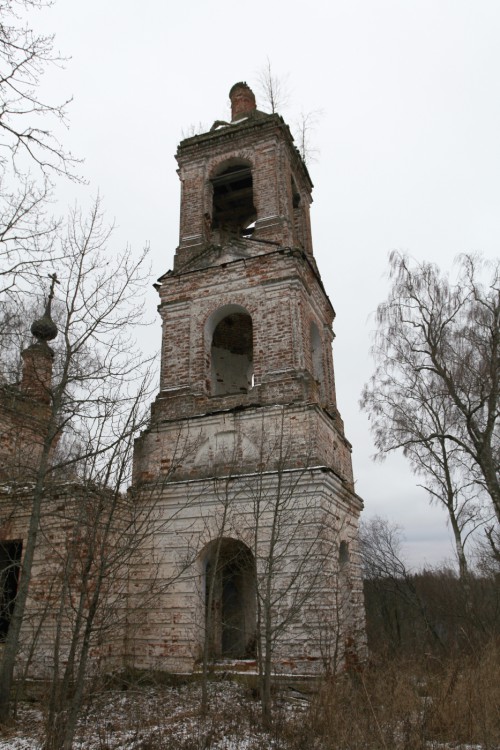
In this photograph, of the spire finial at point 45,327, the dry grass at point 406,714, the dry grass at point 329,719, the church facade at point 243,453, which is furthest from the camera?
the spire finial at point 45,327

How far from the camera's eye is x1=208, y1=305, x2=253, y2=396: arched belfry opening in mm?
12258

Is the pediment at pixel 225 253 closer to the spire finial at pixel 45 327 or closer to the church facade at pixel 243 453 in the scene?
the church facade at pixel 243 453

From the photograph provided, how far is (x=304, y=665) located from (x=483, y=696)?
285cm

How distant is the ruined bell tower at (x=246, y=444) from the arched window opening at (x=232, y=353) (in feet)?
0.10

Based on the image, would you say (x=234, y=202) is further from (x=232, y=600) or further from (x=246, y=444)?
(x=232, y=600)

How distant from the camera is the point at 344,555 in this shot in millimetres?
10406

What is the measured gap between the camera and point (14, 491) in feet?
28.1

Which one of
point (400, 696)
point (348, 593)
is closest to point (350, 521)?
point (348, 593)

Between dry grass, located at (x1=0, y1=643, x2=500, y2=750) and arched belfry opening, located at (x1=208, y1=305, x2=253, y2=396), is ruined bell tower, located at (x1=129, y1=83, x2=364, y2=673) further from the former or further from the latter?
dry grass, located at (x1=0, y1=643, x2=500, y2=750)

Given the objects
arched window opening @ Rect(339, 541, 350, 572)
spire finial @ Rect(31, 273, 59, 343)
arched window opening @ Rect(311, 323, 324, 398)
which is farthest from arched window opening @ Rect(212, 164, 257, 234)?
arched window opening @ Rect(339, 541, 350, 572)

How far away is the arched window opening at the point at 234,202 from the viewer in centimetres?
1338

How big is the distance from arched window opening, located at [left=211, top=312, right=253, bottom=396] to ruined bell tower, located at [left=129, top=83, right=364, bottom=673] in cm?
3

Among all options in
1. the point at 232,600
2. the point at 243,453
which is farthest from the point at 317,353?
the point at 232,600

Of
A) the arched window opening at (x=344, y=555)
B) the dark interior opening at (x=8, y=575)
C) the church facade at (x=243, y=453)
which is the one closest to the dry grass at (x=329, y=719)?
the church facade at (x=243, y=453)
